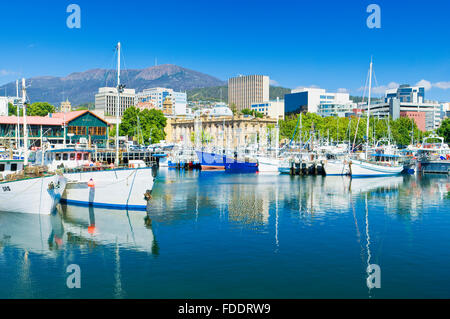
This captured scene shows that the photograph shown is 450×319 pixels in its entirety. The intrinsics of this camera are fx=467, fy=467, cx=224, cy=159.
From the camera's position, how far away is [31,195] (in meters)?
42.9

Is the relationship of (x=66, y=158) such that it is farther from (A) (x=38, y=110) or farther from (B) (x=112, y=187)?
(A) (x=38, y=110)

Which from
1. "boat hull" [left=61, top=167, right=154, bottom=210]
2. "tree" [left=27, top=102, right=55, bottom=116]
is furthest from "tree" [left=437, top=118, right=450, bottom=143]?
"tree" [left=27, top=102, right=55, bottom=116]

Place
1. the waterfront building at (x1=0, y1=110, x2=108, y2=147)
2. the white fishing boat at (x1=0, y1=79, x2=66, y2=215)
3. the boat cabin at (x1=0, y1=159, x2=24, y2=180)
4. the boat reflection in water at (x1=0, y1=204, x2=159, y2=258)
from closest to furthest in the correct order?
the boat reflection in water at (x1=0, y1=204, x2=159, y2=258)
the white fishing boat at (x1=0, y1=79, x2=66, y2=215)
the boat cabin at (x1=0, y1=159, x2=24, y2=180)
the waterfront building at (x1=0, y1=110, x2=108, y2=147)

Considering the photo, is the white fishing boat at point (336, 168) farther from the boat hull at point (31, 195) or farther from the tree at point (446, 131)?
the tree at point (446, 131)

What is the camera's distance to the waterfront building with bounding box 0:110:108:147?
10594cm

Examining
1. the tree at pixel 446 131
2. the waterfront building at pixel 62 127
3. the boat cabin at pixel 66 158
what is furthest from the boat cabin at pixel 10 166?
the tree at pixel 446 131

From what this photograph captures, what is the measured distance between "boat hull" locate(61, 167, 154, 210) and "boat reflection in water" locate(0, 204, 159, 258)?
3.80 ft

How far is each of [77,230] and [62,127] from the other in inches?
3048

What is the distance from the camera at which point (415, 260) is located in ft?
102

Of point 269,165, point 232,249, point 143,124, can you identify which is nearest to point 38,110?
point 143,124

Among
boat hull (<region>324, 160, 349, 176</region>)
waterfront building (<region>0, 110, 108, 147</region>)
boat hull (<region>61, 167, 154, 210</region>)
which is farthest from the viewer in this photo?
waterfront building (<region>0, 110, 108, 147</region>)

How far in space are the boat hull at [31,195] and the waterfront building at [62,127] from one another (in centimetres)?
6409

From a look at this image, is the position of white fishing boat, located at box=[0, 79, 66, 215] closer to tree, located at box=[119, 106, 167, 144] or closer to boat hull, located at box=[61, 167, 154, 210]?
boat hull, located at box=[61, 167, 154, 210]
